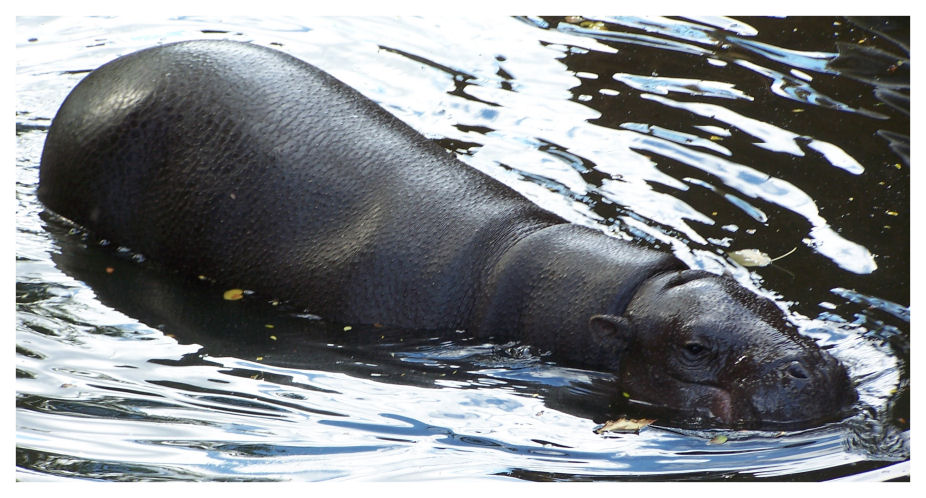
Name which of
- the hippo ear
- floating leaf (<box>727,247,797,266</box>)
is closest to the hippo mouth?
the hippo ear

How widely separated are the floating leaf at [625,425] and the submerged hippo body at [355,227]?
26cm

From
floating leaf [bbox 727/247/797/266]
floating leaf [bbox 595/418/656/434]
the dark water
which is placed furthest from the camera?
floating leaf [bbox 727/247/797/266]

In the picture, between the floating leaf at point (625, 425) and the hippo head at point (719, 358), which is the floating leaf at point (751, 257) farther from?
the floating leaf at point (625, 425)

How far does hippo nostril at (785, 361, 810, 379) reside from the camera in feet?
21.7

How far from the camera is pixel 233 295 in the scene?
336 inches

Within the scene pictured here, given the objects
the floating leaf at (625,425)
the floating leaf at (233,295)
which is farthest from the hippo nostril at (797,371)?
the floating leaf at (233,295)

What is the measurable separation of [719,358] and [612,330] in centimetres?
78

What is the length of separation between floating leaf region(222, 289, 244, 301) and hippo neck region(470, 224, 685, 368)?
194 centimetres

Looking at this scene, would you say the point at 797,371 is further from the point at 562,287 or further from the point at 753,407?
the point at 562,287

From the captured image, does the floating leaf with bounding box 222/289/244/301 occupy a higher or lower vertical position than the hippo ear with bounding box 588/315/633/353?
lower

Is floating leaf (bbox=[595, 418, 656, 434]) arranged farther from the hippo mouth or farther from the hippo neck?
the hippo neck

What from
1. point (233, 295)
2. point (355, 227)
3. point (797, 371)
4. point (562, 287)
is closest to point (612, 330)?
point (562, 287)

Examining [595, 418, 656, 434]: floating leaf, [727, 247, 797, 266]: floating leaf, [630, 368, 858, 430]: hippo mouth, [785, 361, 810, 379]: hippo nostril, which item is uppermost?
[727, 247, 797, 266]: floating leaf

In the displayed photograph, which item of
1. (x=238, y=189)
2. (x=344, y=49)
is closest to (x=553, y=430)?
(x=238, y=189)
